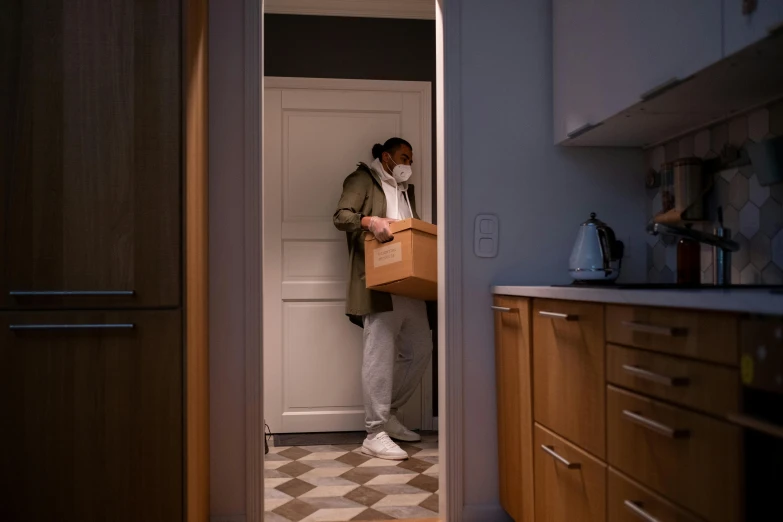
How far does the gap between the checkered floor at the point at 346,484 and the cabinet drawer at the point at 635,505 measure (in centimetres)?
125

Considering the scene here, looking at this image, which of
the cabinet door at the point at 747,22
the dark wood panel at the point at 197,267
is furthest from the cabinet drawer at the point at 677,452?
the dark wood panel at the point at 197,267

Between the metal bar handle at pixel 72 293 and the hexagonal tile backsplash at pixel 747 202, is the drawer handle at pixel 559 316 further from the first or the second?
the metal bar handle at pixel 72 293

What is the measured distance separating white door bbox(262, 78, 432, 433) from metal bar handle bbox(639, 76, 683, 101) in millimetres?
2306

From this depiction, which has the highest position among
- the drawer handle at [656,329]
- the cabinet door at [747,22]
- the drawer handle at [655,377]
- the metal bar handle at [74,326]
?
the cabinet door at [747,22]

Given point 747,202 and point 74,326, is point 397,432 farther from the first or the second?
point 747,202

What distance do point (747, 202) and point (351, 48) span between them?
9.06 ft

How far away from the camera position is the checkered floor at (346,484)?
2777 millimetres

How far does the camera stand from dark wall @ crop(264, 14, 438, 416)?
415 centimetres

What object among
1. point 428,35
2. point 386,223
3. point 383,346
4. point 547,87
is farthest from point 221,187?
point 428,35

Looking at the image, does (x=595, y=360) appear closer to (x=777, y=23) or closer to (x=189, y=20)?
(x=777, y=23)

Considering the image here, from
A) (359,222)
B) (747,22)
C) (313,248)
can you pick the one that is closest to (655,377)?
(747,22)

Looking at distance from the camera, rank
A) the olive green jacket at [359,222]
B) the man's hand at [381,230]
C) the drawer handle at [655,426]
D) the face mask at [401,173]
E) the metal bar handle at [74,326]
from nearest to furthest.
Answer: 1. the drawer handle at [655,426]
2. the metal bar handle at [74,326]
3. the man's hand at [381,230]
4. the olive green jacket at [359,222]
5. the face mask at [401,173]

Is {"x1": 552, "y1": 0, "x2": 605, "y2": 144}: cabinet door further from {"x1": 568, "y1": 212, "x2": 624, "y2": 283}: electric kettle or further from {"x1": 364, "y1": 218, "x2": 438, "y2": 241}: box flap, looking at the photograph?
{"x1": 364, "y1": 218, "x2": 438, "y2": 241}: box flap

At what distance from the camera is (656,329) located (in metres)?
1.42
